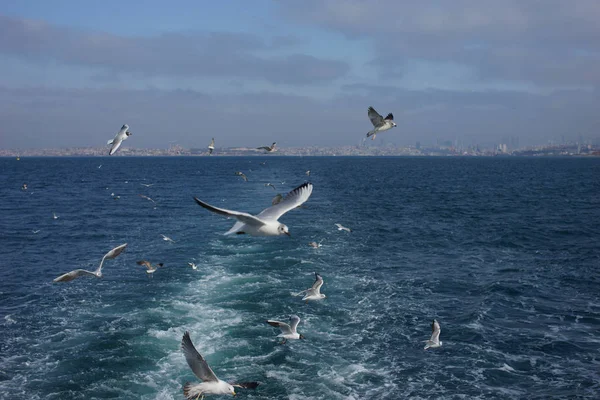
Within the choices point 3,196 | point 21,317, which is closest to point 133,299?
point 21,317

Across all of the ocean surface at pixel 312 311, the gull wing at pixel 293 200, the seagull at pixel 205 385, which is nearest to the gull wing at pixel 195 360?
the seagull at pixel 205 385

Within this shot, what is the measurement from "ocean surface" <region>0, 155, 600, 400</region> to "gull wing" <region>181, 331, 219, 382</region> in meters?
4.46

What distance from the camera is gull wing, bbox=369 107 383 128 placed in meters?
17.6

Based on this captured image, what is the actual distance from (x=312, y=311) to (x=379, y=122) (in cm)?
838

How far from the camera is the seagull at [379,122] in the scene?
17719 mm

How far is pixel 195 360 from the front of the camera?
31.4ft

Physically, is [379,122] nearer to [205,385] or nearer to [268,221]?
[268,221]

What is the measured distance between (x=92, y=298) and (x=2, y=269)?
936cm

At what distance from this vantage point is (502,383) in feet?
50.2

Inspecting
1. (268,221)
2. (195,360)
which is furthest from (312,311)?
(195,360)

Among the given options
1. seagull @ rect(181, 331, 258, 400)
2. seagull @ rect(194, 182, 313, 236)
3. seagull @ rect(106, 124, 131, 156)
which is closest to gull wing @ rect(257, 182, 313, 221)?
seagull @ rect(194, 182, 313, 236)

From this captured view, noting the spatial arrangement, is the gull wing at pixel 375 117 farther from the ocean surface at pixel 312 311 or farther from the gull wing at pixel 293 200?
the ocean surface at pixel 312 311

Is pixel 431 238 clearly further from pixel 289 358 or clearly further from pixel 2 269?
pixel 2 269

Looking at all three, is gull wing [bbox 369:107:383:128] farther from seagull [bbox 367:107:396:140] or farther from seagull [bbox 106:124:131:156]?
seagull [bbox 106:124:131:156]
